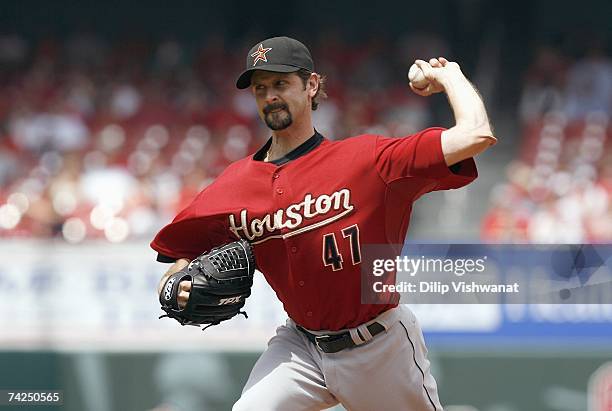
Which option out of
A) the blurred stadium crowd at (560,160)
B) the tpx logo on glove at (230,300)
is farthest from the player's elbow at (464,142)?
the blurred stadium crowd at (560,160)

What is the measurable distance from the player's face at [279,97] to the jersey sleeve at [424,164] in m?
0.39

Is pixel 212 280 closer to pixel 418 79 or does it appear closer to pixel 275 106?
pixel 275 106

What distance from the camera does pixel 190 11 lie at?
14.7 metres

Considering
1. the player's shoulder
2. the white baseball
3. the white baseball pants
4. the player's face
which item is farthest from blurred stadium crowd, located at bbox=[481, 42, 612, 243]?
the white baseball

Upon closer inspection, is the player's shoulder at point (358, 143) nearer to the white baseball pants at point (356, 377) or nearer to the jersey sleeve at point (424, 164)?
the jersey sleeve at point (424, 164)

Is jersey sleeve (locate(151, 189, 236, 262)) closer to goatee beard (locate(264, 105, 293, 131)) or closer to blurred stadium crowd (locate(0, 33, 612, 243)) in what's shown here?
goatee beard (locate(264, 105, 293, 131))

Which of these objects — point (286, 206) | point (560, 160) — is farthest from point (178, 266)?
point (560, 160)

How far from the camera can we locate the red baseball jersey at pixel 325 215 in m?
3.74

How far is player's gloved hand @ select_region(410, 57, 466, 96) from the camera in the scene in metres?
3.53

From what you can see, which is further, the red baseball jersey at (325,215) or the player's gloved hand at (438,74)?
the red baseball jersey at (325,215)

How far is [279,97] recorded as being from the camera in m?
3.84

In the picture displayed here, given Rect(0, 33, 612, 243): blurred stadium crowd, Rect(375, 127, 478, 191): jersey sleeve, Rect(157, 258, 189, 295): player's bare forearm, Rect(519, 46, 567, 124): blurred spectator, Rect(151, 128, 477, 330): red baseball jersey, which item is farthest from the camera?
Rect(519, 46, 567, 124): blurred spectator

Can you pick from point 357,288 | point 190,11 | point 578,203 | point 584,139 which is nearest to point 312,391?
point 357,288

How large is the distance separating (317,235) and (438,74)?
28.5 inches
